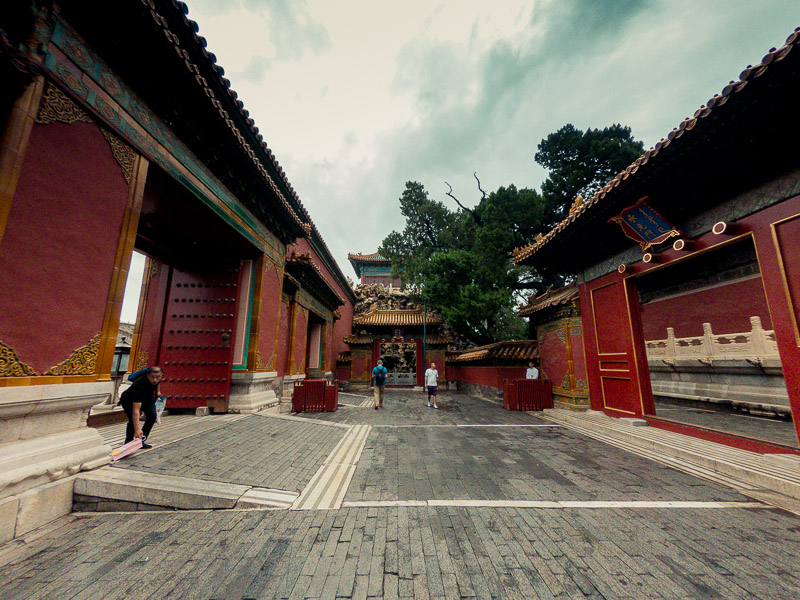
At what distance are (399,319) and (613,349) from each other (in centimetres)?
1186

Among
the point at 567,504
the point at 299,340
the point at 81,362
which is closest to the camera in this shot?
the point at 567,504

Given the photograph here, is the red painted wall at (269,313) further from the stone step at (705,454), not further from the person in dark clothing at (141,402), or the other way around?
the stone step at (705,454)

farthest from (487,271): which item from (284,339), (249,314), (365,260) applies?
(365,260)

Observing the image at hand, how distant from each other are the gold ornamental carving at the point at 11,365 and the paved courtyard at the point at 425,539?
1271 mm

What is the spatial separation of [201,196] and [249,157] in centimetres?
118

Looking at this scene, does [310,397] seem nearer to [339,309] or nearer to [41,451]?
[41,451]

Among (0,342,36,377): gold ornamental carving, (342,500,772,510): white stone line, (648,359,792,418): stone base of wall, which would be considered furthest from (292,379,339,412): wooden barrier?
(648,359,792,418): stone base of wall

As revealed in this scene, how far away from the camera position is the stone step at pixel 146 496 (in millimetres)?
2691

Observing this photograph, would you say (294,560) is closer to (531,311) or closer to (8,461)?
(8,461)

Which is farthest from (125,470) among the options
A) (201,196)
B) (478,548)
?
(201,196)

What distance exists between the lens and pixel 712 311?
31.4ft

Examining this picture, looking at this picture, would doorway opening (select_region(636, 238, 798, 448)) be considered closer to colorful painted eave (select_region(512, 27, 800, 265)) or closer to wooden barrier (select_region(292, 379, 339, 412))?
colorful painted eave (select_region(512, 27, 800, 265))

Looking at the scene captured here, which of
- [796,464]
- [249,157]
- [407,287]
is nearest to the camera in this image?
[796,464]

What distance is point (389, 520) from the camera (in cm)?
255
